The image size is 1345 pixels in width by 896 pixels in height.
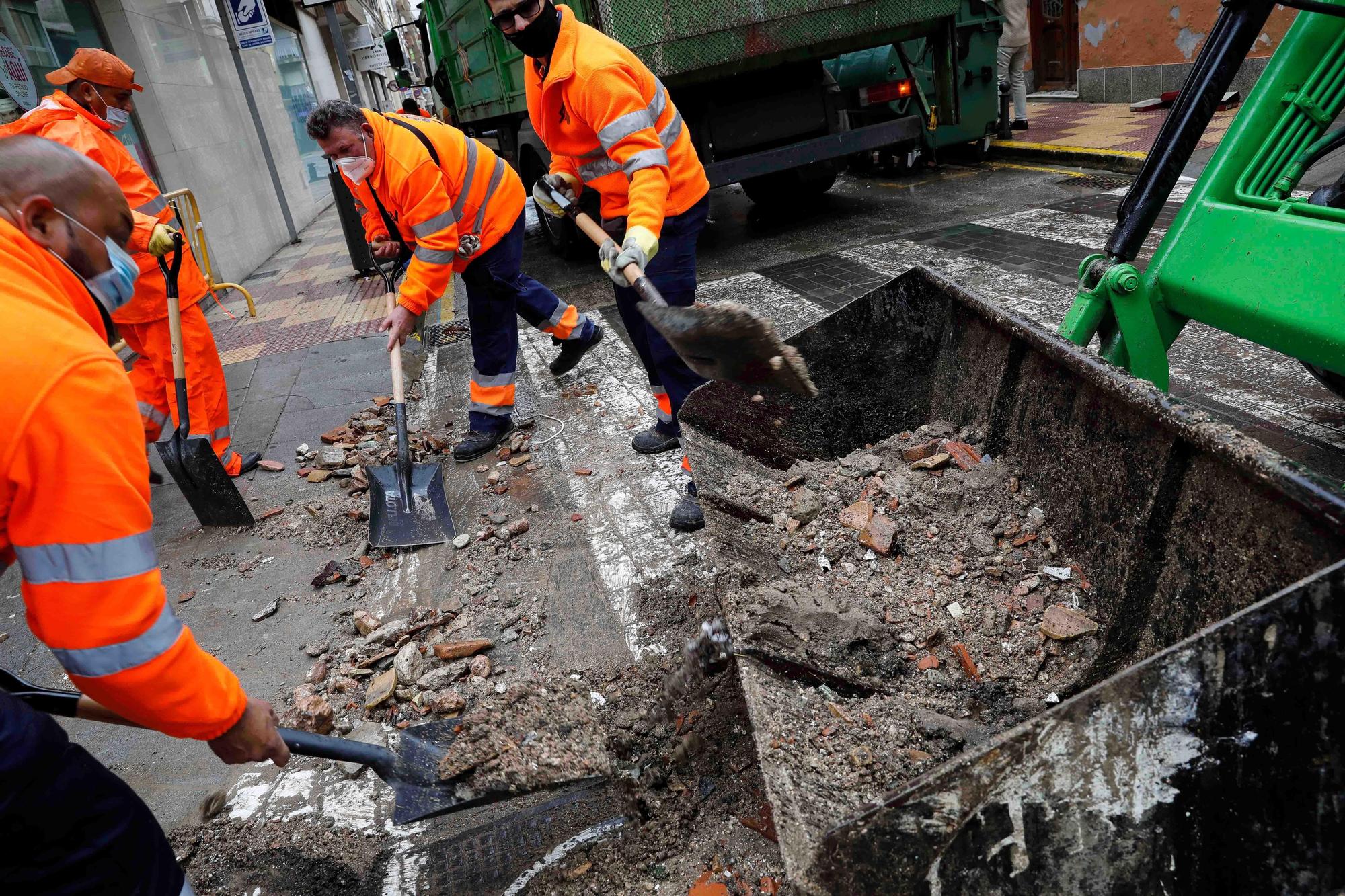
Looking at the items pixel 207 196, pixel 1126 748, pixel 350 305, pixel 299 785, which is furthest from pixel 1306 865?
pixel 207 196

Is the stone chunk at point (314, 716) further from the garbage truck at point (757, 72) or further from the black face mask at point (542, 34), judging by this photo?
the garbage truck at point (757, 72)

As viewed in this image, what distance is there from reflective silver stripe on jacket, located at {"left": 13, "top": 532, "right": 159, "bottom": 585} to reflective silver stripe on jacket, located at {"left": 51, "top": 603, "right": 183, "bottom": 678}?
0.12 m

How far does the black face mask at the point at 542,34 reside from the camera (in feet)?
9.98

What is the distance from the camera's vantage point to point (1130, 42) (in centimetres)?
1087

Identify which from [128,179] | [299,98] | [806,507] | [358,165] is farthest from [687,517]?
[299,98]

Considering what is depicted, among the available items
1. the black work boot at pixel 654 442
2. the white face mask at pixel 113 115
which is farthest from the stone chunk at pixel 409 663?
the white face mask at pixel 113 115

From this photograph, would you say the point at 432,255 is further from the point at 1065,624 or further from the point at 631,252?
the point at 1065,624

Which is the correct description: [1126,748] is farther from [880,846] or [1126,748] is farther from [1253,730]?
[880,846]

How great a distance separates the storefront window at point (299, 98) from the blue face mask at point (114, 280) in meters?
15.4

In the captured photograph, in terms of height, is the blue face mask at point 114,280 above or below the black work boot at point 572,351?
above

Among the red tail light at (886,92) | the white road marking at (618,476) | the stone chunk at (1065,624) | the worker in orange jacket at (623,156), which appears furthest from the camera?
the red tail light at (886,92)

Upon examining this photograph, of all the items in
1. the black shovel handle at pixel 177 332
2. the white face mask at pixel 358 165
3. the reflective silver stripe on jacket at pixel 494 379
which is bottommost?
the reflective silver stripe on jacket at pixel 494 379

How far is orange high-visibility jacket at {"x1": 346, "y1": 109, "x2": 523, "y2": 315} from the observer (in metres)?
3.71

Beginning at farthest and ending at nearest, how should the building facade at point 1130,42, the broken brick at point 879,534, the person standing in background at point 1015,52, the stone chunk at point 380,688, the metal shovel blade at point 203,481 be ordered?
1. the person standing in background at point 1015,52
2. the building facade at point 1130,42
3. the metal shovel blade at point 203,481
4. the stone chunk at point 380,688
5. the broken brick at point 879,534
